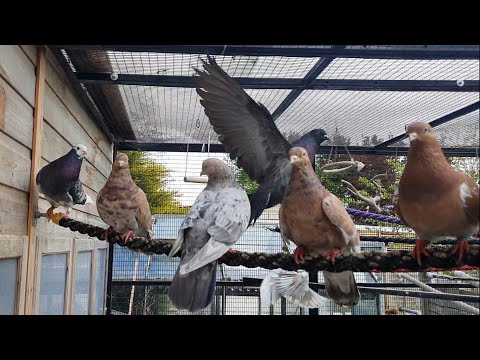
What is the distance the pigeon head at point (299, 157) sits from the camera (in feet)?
3.30

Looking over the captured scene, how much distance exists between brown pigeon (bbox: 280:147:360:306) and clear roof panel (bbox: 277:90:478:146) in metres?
0.22

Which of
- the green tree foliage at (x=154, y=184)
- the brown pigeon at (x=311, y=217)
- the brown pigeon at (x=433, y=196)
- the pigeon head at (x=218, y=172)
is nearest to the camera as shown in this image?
the brown pigeon at (x=433, y=196)

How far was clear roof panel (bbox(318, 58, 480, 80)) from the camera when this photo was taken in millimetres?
1075

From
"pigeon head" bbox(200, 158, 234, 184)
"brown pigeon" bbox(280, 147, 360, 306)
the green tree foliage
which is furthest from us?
the green tree foliage

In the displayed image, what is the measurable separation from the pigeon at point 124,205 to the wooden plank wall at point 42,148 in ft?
0.28

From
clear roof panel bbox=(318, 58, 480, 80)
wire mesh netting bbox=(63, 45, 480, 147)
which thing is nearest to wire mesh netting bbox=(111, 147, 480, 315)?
wire mesh netting bbox=(63, 45, 480, 147)

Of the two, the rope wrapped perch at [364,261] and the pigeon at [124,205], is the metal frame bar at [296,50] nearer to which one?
the pigeon at [124,205]

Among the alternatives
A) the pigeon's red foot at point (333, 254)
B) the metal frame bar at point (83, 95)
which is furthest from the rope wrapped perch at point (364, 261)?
the metal frame bar at point (83, 95)

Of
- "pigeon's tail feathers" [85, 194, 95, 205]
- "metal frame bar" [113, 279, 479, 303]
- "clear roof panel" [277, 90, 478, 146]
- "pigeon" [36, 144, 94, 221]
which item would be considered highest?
"clear roof panel" [277, 90, 478, 146]

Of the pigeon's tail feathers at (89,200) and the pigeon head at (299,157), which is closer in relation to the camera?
the pigeon head at (299,157)

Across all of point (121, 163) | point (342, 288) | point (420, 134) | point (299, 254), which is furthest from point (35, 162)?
point (420, 134)

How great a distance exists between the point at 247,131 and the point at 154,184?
0.30m

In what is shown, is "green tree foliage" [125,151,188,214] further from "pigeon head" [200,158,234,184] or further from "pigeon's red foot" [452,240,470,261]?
"pigeon's red foot" [452,240,470,261]
